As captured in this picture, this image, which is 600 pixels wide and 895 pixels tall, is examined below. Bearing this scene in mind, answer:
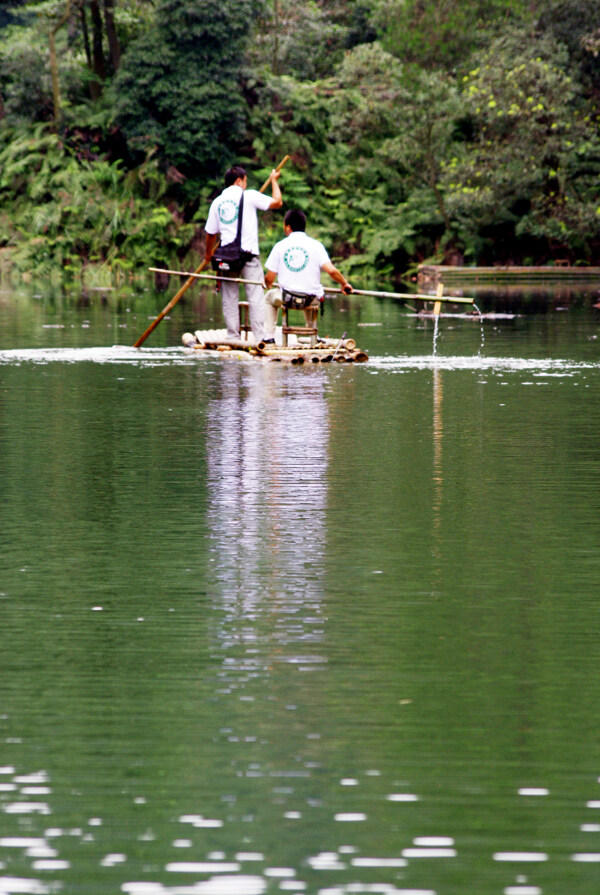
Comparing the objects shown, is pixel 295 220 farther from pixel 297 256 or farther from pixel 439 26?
pixel 439 26

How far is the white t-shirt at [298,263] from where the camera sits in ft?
61.9

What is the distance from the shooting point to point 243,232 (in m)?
19.8

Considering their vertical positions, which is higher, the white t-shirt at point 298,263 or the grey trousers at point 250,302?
the white t-shirt at point 298,263

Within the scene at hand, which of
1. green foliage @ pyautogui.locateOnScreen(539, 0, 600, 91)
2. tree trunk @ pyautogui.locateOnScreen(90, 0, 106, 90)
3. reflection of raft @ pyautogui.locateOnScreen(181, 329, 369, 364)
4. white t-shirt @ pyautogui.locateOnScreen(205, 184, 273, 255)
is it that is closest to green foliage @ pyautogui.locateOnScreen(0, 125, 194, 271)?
tree trunk @ pyautogui.locateOnScreen(90, 0, 106, 90)

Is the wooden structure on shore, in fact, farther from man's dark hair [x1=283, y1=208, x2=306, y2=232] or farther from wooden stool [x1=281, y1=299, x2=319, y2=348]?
man's dark hair [x1=283, y1=208, x2=306, y2=232]

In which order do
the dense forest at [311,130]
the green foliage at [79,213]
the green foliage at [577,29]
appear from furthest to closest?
1. the green foliage at [79,213]
2. the green foliage at [577,29]
3. the dense forest at [311,130]

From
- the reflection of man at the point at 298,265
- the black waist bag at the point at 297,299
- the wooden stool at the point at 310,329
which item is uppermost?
the reflection of man at the point at 298,265

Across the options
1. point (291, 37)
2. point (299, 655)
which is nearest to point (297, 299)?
point (299, 655)

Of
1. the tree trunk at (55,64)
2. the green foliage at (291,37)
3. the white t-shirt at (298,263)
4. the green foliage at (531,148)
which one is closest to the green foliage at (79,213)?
the tree trunk at (55,64)

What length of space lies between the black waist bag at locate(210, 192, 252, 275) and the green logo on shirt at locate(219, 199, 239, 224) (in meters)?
0.07

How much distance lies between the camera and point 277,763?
4734 mm

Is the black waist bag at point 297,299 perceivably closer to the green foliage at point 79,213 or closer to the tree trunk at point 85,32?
the green foliage at point 79,213

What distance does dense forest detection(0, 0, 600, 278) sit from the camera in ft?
144

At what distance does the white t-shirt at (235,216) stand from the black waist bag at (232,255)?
0.05 m
